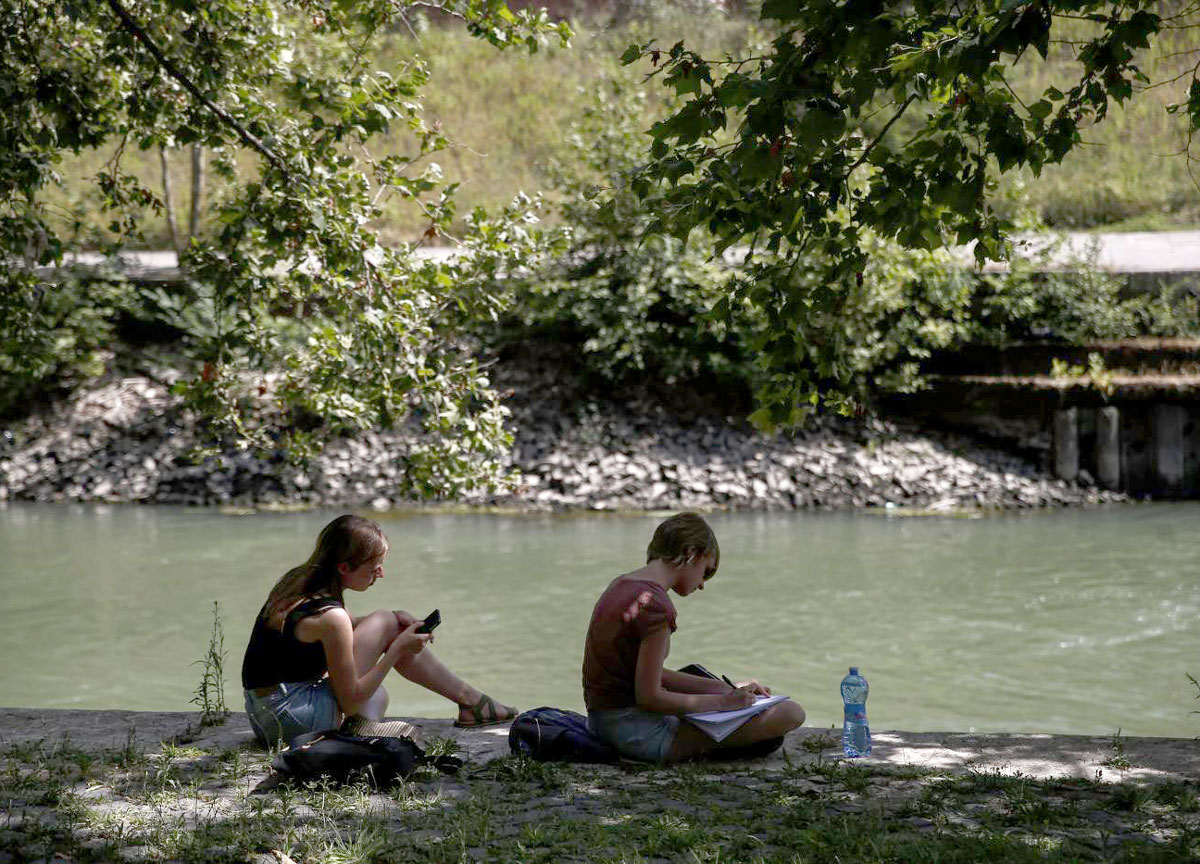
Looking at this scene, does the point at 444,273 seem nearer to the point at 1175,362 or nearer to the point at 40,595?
the point at 40,595

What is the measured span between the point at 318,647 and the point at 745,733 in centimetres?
182

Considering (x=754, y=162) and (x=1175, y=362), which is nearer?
(x=754, y=162)

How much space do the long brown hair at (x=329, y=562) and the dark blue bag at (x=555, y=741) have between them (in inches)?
37.0

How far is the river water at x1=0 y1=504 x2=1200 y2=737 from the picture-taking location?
27.7ft

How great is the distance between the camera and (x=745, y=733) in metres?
5.15

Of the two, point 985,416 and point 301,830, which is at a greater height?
point 985,416

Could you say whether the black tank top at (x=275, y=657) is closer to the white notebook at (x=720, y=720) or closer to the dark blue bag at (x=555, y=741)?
the dark blue bag at (x=555, y=741)

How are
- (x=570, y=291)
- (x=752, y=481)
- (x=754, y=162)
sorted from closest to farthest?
1. (x=754, y=162)
2. (x=752, y=481)
3. (x=570, y=291)

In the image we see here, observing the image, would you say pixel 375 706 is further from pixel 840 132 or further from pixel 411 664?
pixel 840 132

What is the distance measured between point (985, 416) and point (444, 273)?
1178 centimetres

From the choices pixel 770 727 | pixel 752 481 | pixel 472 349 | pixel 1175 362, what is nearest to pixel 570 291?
pixel 472 349

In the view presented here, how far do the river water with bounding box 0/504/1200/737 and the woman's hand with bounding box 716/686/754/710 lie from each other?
197 cm

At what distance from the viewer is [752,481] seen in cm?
1700

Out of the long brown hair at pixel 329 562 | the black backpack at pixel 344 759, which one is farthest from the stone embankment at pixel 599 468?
the black backpack at pixel 344 759
